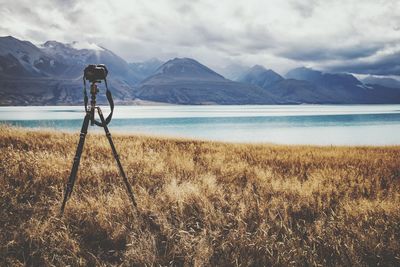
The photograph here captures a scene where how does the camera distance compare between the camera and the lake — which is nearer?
the camera

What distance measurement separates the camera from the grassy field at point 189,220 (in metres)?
4.73

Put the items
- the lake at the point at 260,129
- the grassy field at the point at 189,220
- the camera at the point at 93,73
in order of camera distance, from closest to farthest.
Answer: the grassy field at the point at 189,220
the camera at the point at 93,73
the lake at the point at 260,129

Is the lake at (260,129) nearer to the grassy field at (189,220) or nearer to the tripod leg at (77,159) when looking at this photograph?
the grassy field at (189,220)

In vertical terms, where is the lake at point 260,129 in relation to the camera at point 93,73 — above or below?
below

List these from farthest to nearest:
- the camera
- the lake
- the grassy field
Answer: the lake → the camera → the grassy field

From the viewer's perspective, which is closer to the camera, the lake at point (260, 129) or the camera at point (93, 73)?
the camera at point (93, 73)

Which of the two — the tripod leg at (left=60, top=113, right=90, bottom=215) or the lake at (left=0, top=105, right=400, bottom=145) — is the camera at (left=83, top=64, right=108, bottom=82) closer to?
the tripod leg at (left=60, top=113, right=90, bottom=215)

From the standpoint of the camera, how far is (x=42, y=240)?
4.80 m

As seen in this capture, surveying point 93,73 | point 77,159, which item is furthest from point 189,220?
point 93,73

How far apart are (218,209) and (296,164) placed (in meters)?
5.91

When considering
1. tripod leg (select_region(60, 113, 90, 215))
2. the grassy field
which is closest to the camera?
tripod leg (select_region(60, 113, 90, 215))

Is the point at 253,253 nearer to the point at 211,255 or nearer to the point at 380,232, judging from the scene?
the point at 211,255

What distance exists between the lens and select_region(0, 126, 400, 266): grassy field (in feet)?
15.5

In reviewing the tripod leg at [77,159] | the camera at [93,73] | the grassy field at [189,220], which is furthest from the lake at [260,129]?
the camera at [93,73]
